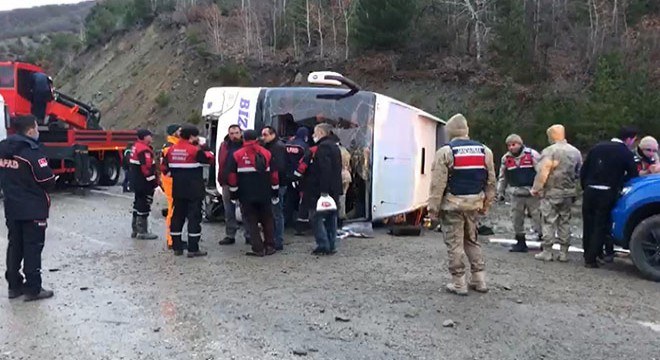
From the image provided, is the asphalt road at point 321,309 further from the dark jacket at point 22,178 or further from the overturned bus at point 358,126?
the overturned bus at point 358,126

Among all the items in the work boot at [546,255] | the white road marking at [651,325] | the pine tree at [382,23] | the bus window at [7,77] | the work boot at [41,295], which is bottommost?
the white road marking at [651,325]

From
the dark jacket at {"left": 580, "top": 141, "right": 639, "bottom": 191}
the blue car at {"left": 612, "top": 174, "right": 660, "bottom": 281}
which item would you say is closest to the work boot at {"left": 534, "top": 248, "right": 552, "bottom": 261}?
the blue car at {"left": 612, "top": 174, "right": 660, "bottom": 281}

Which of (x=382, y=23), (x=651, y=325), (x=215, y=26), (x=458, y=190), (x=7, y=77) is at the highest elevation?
(x=215, y=26)

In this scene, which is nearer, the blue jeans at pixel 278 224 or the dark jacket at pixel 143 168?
the blue jeans at pixel 278 224

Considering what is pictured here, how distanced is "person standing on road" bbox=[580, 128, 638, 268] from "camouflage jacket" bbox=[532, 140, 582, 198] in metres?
0.24

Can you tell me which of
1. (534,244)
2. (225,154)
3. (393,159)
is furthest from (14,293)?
(534,244)

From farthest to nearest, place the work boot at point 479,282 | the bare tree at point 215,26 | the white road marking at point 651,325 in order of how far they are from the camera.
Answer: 1. the bare tree at point 215,26
2. the work boot at point 479,282
3. the white road marking at point 651,325

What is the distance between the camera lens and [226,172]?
9352 mm

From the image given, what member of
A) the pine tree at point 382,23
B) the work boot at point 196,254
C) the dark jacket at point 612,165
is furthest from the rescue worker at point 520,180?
the pine tree at point 382,23

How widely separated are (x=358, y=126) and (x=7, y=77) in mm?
11130

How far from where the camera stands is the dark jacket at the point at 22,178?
6.88 meters

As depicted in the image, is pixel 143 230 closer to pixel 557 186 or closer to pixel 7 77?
pixel 557 186

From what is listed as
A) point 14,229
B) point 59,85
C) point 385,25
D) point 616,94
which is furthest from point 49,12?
point 14,229

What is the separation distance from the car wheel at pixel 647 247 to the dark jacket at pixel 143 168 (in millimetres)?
6714
